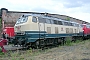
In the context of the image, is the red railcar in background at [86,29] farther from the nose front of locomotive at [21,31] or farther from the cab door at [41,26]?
the nose front of locomotive at [21,31]

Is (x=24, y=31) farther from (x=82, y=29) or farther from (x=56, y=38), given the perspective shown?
(x=82, y=29)

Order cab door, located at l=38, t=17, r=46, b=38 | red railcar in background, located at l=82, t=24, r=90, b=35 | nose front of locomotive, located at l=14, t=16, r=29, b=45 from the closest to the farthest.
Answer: nose front of locomotive, located at l=14, t=16, r=29, b=45, cab door, located at l=38, t=17, r=46, b=38, red railcar in background, located at l=82, t=24, r=90, b=35

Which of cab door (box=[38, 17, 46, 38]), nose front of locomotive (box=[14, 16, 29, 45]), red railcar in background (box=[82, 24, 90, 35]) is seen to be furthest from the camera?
red railcar in background (box=[82, 24, 90, 35])

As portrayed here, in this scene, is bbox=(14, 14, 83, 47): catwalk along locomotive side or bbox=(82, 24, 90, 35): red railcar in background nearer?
bbox=(14, 14, 83, 47): catwalk along locomotive side

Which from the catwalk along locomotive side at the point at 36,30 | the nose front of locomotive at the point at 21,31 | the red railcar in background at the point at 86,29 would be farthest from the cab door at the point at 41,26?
the red railcar in background at the point at 86,29

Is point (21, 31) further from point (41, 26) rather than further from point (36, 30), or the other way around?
point (41, 26)

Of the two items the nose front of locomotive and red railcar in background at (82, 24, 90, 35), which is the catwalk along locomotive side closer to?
the nose front of locomotive

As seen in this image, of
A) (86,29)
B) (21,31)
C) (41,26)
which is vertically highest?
(41,26)

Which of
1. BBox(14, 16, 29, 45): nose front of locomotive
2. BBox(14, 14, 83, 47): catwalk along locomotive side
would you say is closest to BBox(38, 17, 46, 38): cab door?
BBox(14, 14, 83, 47): catwalk along locomotive side

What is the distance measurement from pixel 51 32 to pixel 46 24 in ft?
3.75

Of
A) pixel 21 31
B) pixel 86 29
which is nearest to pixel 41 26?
pixel 21 31

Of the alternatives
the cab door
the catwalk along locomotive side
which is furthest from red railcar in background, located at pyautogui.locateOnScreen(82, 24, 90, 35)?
the cab door

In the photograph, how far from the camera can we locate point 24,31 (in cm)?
1430

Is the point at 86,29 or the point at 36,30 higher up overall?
the point at 36,30
